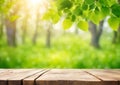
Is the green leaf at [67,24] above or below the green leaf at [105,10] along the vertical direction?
below

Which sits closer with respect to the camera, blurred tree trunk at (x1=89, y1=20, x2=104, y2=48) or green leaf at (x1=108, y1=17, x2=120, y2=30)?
green leaf at (x1=108, y1=17, x2=120, y2=30)

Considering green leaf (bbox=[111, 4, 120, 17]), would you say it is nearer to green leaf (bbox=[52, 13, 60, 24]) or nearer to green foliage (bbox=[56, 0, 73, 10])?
green foliage (bbox=[56, 0, 73, 10])

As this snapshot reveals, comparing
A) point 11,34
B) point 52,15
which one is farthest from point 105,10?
point 11,34

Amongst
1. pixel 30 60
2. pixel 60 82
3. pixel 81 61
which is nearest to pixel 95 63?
pixel 81 61

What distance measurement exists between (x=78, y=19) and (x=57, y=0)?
0.74 feet

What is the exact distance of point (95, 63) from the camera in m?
8.10

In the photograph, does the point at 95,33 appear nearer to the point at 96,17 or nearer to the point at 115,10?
the point at 96,17

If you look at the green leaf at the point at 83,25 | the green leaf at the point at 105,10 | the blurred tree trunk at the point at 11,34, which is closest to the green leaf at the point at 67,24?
the green leaf at the point at 83,25

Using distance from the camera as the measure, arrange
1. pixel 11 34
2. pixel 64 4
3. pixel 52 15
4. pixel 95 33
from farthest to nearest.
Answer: pixel 11 34, pixel 95 33, pixel 52 15, pixel 64 4

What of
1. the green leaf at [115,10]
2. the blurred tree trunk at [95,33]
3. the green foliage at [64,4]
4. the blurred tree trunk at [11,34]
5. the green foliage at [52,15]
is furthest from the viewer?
the blurred tree trunk at [11,34]

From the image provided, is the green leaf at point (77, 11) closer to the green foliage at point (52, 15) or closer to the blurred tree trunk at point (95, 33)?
the green foliage at point (52, 15)

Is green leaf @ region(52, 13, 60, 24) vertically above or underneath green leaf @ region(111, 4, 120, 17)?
underneath

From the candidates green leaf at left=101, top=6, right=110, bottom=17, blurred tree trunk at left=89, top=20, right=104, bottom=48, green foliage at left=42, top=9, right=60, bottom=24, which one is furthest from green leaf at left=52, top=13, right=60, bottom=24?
blurred tree trunk at left=89, top=20, right=104, bottom=48

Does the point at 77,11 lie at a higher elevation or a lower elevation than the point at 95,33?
higher
